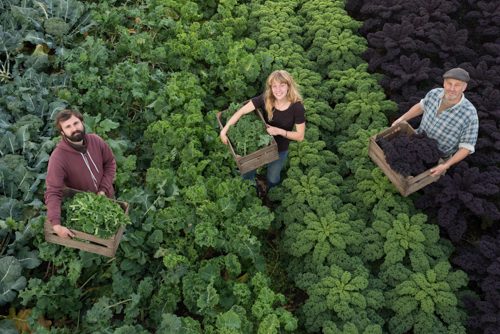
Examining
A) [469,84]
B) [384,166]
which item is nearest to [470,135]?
[384,166]

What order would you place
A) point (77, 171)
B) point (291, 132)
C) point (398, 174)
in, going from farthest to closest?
point (291, 132) → point (398, 174) → point (77, 171)

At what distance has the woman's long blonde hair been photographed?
5.08 metres

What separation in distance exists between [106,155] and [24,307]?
6.29 feet

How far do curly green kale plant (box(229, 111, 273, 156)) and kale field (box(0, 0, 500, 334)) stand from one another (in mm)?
577

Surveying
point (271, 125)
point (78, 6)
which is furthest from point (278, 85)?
point (78, 6)

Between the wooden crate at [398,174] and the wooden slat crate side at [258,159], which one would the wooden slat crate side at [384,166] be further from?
the wooden slat crate side at [258,159]

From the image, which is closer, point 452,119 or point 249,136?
point 452,119

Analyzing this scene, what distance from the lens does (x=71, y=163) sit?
4.58m

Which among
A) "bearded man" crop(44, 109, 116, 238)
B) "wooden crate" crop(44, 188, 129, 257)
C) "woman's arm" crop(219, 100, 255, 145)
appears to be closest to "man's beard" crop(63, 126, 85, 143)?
"bearded man" crop(44, 109, 116, 238)

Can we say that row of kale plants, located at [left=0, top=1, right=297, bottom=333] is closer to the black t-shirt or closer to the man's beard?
the black t-shirt

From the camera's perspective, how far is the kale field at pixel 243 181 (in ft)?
16.7

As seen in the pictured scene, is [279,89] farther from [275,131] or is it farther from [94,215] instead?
[94,215]

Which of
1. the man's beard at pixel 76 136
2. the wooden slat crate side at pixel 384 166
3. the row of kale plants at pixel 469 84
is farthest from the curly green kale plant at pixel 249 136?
the row of kale plants at pixel 469 84

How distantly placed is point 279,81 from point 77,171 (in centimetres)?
228
